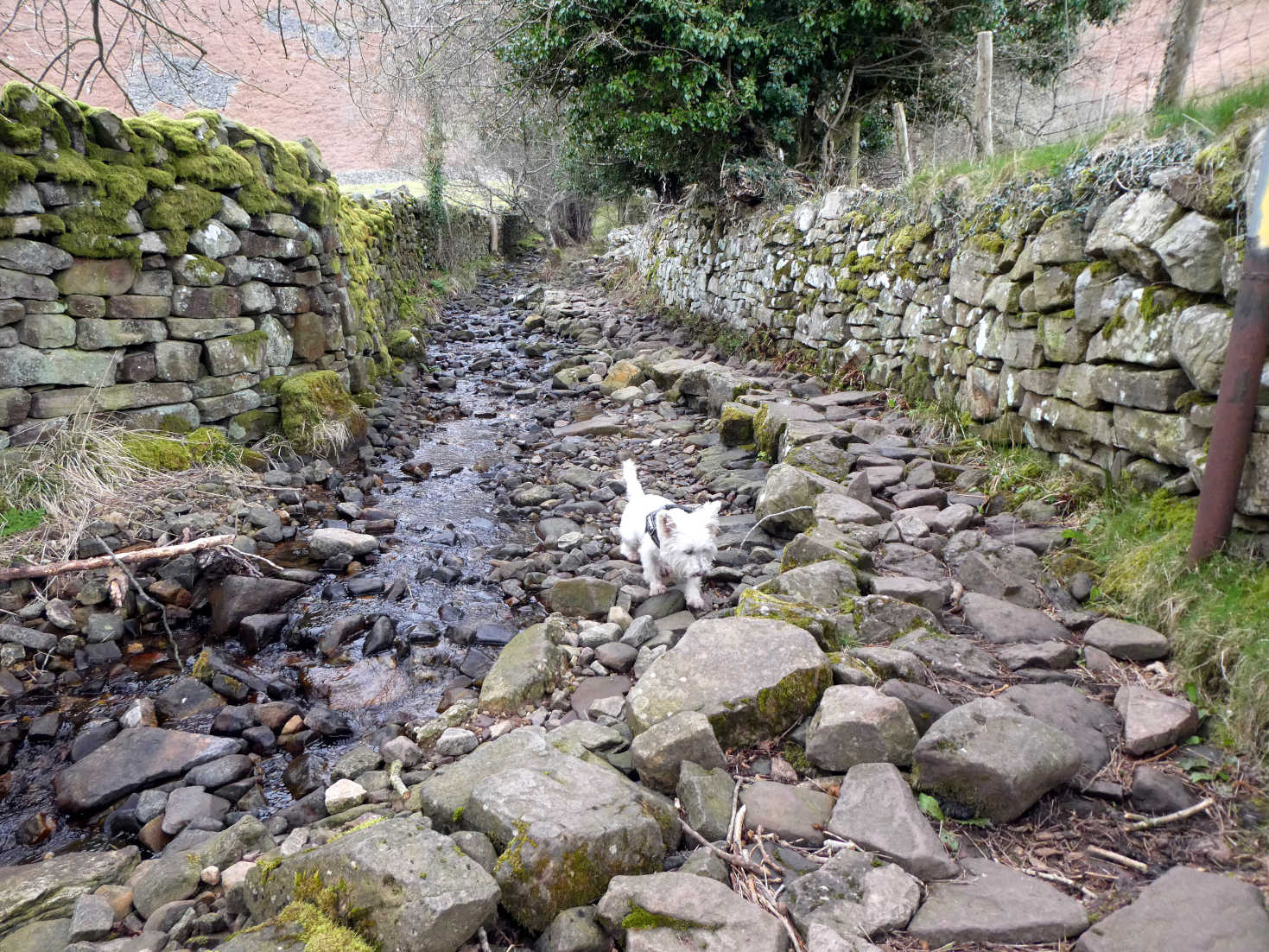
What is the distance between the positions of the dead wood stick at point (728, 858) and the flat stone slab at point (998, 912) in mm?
472

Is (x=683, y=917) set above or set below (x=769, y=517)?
below

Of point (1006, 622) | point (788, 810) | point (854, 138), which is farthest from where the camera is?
point (854, 138)

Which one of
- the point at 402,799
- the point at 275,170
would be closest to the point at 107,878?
the point at 402,799

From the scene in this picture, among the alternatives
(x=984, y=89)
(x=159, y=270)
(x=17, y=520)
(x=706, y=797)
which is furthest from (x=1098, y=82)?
(x=17, y=520)

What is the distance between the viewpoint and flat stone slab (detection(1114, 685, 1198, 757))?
8.00ft

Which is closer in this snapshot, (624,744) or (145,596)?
(624,744)

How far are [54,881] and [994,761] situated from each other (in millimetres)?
3519

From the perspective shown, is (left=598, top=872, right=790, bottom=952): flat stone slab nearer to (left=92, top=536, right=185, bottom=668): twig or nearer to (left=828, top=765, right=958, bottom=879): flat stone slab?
(left=828, top=765, right=958, bottom=879): flat stone slab

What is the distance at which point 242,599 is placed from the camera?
4934 mm

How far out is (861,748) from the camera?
99.5 inches

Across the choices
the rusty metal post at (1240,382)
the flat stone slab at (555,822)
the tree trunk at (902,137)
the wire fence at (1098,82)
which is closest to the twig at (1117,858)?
the flat stone slab at (555,822)

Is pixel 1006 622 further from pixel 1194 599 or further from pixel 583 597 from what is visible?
pixel 583 597

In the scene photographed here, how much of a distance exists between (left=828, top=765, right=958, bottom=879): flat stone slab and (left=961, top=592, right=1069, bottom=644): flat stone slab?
1.13 m

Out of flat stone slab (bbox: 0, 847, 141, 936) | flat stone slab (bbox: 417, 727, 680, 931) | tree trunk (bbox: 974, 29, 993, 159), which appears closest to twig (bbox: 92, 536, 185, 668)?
flat stone slab (bbox: 0, 847, 141, 936)
